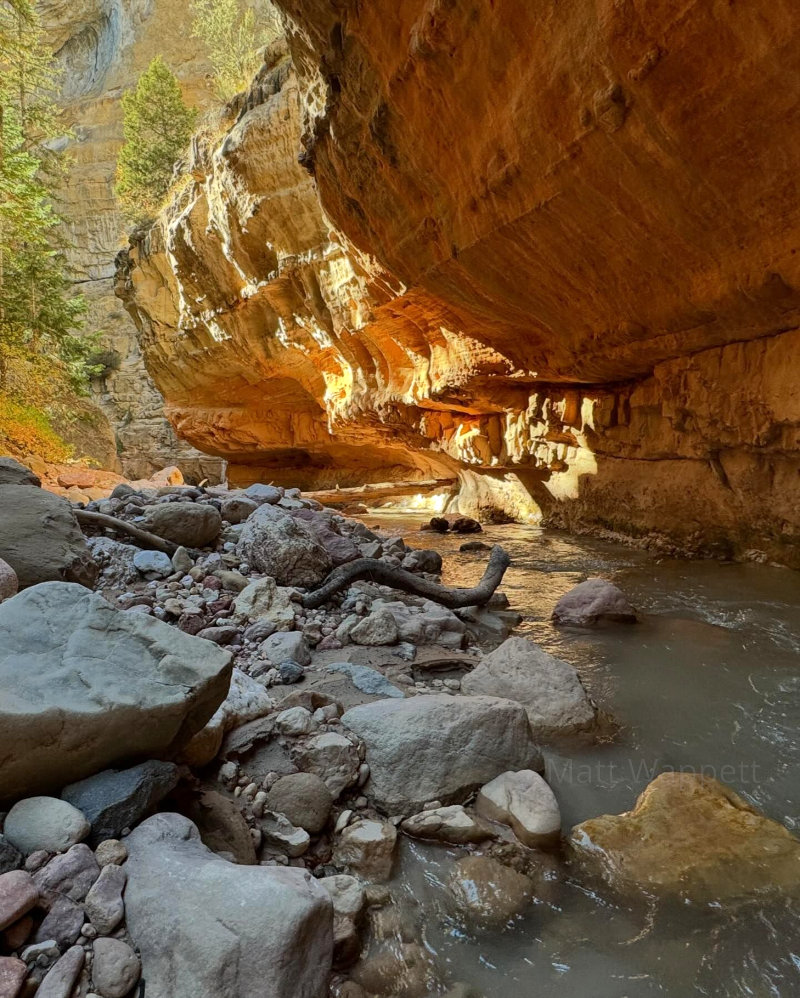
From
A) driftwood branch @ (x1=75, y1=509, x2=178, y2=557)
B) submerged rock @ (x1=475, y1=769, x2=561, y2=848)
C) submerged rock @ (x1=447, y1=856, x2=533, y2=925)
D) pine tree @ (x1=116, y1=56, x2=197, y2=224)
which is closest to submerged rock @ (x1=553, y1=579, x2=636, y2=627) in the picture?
submerged rock @ (x1=475, y1=769, x2=561, y2=848)

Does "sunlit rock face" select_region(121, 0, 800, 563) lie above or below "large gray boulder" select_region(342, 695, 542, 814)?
above

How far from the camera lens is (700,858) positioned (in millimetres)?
1548

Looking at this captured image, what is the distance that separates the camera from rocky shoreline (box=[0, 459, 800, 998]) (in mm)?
1054

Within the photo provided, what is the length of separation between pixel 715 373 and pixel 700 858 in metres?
5.18

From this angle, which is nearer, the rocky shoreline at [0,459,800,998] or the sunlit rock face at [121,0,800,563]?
the rocky shoreline at [0,459,800,998]

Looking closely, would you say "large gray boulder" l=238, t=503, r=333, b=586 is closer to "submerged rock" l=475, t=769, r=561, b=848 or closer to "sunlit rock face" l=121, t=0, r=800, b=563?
"submerged rock" l=475, t=769, r=561, b=848

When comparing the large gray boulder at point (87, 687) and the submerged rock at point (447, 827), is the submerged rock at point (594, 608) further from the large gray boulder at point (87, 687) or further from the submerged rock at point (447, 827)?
the large gray boulder at point (87, 687)

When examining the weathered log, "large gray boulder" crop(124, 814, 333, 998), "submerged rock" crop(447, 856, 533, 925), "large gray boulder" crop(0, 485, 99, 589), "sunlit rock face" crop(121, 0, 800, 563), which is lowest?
the weathered log

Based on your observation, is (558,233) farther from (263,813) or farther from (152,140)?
→ (152,140)

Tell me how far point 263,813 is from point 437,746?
1.98 feet

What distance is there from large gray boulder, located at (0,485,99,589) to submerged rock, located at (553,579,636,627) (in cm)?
325

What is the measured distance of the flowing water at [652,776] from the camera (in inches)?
48.9

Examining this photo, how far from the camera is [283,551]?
394 centimetres

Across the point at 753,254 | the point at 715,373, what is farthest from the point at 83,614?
the point at 715,373
